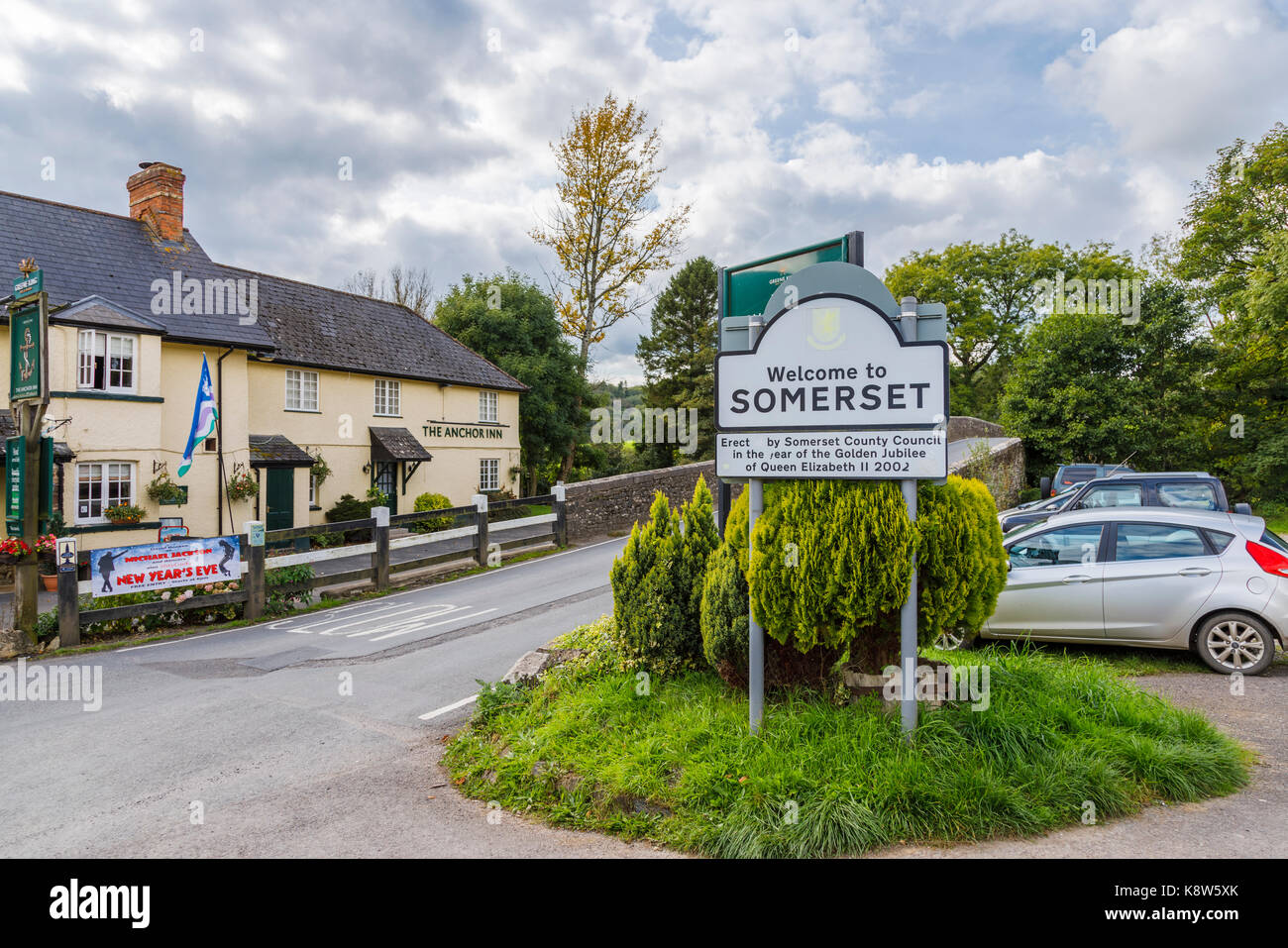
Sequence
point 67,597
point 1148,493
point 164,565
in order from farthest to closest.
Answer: point 1148,493 < point 164,565 < point 67,597

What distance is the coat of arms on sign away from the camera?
4461 millimetres

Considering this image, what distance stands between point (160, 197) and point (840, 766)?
73.8 feet

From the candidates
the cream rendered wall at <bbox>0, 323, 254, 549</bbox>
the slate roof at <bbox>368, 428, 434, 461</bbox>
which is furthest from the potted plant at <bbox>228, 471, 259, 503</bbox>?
the slate roof at <bbox>368, 428, 434, 461</bbox>

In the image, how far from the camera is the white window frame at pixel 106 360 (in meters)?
15.1

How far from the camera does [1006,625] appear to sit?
23.0 ft

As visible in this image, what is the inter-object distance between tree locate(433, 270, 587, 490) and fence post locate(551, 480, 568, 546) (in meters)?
12.5

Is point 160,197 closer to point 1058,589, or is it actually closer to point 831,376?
point 831,376

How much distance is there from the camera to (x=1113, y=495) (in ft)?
39.9

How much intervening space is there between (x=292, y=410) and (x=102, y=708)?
15.4 meters

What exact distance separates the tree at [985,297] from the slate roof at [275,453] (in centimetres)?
3230

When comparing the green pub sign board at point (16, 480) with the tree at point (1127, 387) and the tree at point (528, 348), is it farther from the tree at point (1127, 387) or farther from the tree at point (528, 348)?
the tree at point (1127, 387)

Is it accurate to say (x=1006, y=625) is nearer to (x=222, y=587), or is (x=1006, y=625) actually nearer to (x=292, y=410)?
(x=222, y=587)

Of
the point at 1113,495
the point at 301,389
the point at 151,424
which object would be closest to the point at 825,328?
the point at 1113,495

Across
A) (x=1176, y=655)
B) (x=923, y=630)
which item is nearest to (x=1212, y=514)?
(x=1176, y=655)
